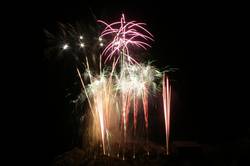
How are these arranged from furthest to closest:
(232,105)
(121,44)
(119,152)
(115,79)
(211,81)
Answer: (211,81) < (232,105) < (115,79) < (119,152) < (121,44)

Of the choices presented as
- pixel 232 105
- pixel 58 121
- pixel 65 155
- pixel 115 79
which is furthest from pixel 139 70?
pixel 58 121

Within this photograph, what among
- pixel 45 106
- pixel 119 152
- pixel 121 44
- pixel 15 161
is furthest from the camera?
pixel 45 106

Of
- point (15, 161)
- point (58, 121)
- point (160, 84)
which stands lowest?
point (15, 161)

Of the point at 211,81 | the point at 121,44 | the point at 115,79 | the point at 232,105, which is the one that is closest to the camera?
the point at 121,44

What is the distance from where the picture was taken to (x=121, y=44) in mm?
13125

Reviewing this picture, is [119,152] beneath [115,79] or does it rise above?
beneath

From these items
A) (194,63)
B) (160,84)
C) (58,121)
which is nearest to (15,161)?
(58,121)

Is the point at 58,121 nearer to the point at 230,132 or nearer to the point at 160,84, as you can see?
the point at 160,84

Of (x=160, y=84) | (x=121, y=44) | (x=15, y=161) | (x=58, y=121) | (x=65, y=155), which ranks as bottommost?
(x=15, y=161)

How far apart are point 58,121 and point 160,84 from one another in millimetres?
9772

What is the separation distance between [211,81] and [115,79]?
687 centimetres

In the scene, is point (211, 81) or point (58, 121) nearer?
point (211, 81)

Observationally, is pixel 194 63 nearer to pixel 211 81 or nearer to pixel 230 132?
pixel 211 81

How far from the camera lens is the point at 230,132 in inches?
634
